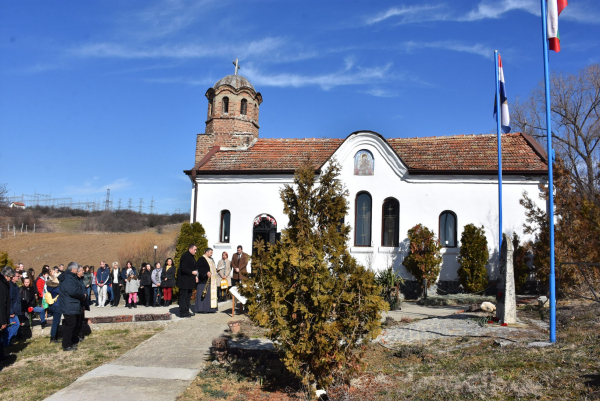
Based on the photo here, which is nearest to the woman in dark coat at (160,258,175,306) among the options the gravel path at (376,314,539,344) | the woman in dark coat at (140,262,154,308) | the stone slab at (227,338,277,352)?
the woman in dark coat at (140,262,154,308)

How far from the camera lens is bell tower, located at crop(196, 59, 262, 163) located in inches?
741

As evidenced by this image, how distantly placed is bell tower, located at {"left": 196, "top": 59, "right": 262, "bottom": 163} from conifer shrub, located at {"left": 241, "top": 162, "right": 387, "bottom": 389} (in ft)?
43.4

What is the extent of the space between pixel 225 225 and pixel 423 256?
25.1 feet

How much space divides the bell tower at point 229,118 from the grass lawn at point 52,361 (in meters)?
10.5

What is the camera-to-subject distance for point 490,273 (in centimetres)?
1477

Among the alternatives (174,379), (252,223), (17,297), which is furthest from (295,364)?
(252,223)

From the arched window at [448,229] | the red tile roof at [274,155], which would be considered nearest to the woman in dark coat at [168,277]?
the red tile roof at [274,155]

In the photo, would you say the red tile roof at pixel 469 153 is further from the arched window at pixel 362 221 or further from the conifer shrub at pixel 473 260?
the conifer shrub at pixel 473 260

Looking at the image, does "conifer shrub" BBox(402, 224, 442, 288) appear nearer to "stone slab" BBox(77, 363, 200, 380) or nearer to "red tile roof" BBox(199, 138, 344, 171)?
"red tile roof" BBox(199, 138, 344, 171)

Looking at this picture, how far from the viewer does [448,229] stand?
15.6 meters

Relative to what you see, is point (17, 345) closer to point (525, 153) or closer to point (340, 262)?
point (340, 262)

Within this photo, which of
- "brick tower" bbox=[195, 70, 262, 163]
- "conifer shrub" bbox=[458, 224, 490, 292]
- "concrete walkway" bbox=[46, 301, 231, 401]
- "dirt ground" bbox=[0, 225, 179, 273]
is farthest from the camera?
"dirt ground" bbox=[0, 225, 179, 273]

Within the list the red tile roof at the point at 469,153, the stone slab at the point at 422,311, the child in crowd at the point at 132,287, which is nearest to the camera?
the stone slab at the point at 422,311

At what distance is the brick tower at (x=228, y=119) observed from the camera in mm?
18828
